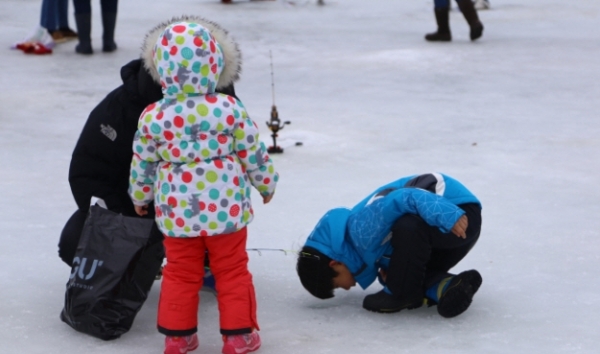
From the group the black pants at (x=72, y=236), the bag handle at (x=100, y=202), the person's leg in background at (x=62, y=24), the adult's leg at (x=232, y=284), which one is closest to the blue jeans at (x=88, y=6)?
the person's leg in background at (x=62, y=24)

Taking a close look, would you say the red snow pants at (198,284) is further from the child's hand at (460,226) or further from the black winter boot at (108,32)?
the black winter boot at (108,32)

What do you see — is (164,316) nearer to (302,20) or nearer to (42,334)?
(42,334)

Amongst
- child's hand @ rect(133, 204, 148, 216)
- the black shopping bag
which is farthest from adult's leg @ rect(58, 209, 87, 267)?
child's hand @ rect(133, 204, 148, 216)

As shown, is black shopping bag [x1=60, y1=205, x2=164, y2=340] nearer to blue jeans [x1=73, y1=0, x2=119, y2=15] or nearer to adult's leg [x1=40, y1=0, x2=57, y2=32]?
blue jeans [x1=73, y1=0, x2=119, y2=15]

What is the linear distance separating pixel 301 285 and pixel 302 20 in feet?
30.0

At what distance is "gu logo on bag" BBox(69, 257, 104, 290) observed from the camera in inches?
141

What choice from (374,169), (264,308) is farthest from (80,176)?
(374,169)

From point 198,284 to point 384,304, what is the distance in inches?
30.4

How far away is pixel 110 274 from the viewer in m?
3.55

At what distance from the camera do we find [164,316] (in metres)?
3.42

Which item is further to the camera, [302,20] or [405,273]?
[302,20]

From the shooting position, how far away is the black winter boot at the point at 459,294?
3725 millimetres

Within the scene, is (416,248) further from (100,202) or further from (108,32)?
(108,32)

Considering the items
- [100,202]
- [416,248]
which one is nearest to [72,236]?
[100,202]
